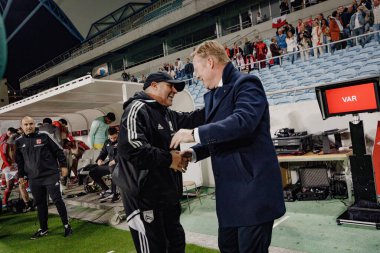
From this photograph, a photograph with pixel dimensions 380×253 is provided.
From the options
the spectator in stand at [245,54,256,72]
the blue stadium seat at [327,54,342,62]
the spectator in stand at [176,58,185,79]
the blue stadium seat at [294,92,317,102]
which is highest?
the spectator in stand at [176,58,185,79]

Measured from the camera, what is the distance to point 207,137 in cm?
172

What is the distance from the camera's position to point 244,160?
1786mm

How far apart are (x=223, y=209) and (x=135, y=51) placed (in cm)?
2816

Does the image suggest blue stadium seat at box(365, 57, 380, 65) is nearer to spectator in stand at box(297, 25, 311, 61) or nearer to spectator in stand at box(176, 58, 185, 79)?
spectator in stand at box(297, 25, 311, 61)

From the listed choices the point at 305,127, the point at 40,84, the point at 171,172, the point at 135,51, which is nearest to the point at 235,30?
the point at 135,51

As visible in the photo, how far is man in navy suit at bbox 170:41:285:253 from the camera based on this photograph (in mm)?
1707

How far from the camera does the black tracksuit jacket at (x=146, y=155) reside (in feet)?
7.43

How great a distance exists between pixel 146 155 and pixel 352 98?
3230 mm

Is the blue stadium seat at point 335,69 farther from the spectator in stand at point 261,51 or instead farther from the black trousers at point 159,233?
the black trousers at point 159,233

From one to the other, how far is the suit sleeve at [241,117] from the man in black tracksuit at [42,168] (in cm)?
418

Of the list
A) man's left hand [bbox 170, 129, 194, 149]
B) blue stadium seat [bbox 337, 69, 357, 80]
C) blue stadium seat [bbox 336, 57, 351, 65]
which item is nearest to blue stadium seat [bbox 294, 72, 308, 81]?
blue stadium seat [bbox 336, 57, 351, 65]

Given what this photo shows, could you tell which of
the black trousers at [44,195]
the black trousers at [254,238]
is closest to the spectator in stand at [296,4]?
the black trousers at [44,195]

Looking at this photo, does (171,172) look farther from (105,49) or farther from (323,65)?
(105,49)

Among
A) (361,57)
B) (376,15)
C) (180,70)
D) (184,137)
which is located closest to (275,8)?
(180,70)
